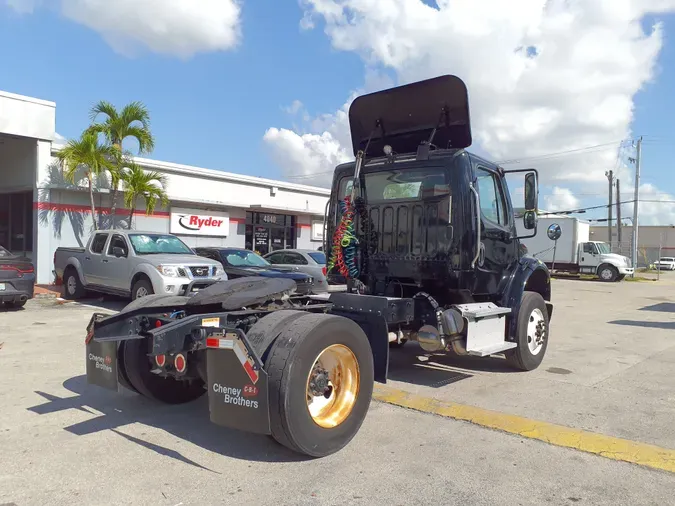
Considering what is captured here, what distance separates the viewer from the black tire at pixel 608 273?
100 feet

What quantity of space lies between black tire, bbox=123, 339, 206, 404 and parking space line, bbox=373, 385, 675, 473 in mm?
1978

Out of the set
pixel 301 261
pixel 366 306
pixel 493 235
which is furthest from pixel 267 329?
pixel 301 261

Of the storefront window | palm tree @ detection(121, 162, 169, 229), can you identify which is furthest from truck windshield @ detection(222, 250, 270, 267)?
the storefront window

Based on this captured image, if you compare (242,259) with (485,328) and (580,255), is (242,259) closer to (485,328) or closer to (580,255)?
(485,328)

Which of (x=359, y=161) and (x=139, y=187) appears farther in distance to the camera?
(x=139, y=187)

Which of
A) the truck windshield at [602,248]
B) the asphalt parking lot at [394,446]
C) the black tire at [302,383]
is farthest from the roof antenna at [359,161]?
the truck windshield at [602,248]

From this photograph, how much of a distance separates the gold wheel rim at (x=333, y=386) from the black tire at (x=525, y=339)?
10.0 ft

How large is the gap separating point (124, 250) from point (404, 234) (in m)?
8.29

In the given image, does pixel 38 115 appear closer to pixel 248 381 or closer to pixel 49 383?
pixel 49 383

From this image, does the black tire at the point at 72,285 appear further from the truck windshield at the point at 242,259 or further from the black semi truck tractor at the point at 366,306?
the black semi truck tractor at the point at 366,306

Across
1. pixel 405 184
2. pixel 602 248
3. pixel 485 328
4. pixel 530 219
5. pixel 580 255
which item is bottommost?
pixel 485 328

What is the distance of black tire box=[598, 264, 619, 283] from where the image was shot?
3055 centimetres

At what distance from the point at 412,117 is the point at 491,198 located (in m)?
1.38

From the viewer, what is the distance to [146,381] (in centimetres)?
507
